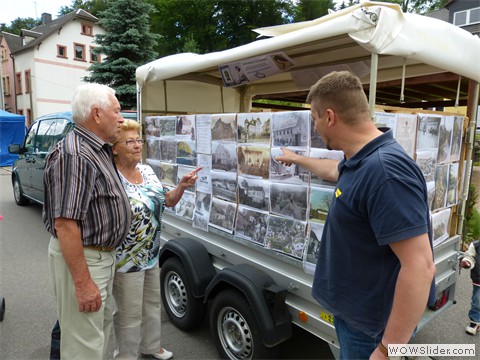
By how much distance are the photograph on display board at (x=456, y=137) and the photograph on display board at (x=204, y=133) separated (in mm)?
1878

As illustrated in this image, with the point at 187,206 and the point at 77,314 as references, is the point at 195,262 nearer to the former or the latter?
the point at 187,206

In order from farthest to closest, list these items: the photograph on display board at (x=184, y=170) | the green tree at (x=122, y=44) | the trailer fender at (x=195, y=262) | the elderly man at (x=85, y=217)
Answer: the green tree at (x=122, y=44), the photograph on display board at (x=184, y=170), the trailer fender at (x=195, y=262), the elderly man at (x=85, y=217)

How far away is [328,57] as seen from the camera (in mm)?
3693

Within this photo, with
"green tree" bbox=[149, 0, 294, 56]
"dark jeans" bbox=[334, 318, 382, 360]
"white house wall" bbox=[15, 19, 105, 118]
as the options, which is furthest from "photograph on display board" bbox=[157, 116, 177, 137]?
"white house wall" bbox=[15, 19, 105, 118]

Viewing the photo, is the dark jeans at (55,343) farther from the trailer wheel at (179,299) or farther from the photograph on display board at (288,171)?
the photograph on display board at (288,171)

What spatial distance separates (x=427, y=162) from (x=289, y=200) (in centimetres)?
98

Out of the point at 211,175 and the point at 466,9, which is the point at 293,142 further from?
the point at 466,9

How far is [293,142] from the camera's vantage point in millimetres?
2246

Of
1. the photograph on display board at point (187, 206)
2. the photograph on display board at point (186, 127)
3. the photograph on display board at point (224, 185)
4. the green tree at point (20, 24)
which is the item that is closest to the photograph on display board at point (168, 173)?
the photograph on display board at point (187, 206)

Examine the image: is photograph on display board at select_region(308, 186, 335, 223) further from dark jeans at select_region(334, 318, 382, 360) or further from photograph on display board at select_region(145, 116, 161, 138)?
photograph on display board at select_region(145, 116, 161, 138)

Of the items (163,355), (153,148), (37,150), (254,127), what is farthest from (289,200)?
(37,150)

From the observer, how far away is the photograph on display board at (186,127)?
3084 mm

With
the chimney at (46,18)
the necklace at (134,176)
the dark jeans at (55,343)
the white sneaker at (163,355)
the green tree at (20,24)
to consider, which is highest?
the green tree at (20,24)

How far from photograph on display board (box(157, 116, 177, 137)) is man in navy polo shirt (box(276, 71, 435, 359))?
2.00 metres
